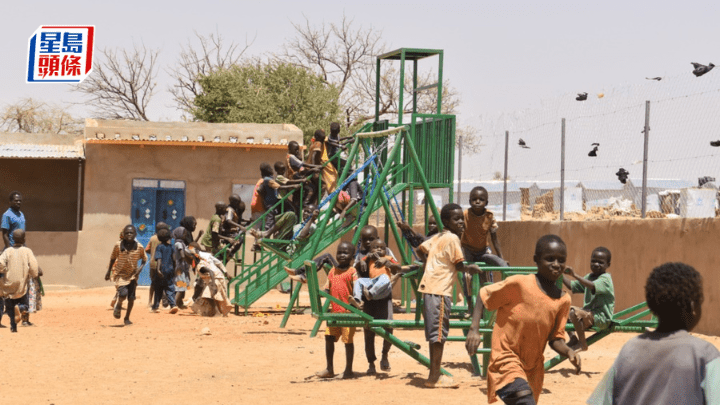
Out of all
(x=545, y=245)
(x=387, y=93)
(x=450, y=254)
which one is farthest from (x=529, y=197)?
(x=387, y=93)

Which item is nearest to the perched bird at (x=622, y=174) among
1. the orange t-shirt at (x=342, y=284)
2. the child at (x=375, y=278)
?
the child at (x=375, y=278)

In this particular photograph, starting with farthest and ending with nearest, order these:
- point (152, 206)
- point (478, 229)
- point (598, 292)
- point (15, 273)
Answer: point (152, 206)
point (15, 273)
point (478, 229)
point (598, 292)

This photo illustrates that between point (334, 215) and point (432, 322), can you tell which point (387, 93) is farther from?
point (432, 322)

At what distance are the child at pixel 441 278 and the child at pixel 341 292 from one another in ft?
3.24

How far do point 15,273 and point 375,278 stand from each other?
6.82 m

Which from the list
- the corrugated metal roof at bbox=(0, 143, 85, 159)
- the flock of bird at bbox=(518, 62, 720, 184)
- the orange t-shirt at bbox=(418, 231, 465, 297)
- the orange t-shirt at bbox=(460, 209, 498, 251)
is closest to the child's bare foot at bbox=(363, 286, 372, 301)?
the orange t-shirt at bbox=(418, 231, 465, 297)

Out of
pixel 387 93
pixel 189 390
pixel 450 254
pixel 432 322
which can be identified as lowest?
pixel 189 390

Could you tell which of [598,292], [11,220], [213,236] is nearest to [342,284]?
[598,292]

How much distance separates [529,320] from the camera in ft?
18.7

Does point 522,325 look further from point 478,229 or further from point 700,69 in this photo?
point 700,69

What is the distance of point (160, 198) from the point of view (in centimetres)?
2455

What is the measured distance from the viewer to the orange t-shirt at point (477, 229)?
1016 centimetres

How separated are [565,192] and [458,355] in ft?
18.6

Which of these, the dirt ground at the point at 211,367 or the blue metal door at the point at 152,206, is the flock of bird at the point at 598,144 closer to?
the dirt ground at the point at 211,367
